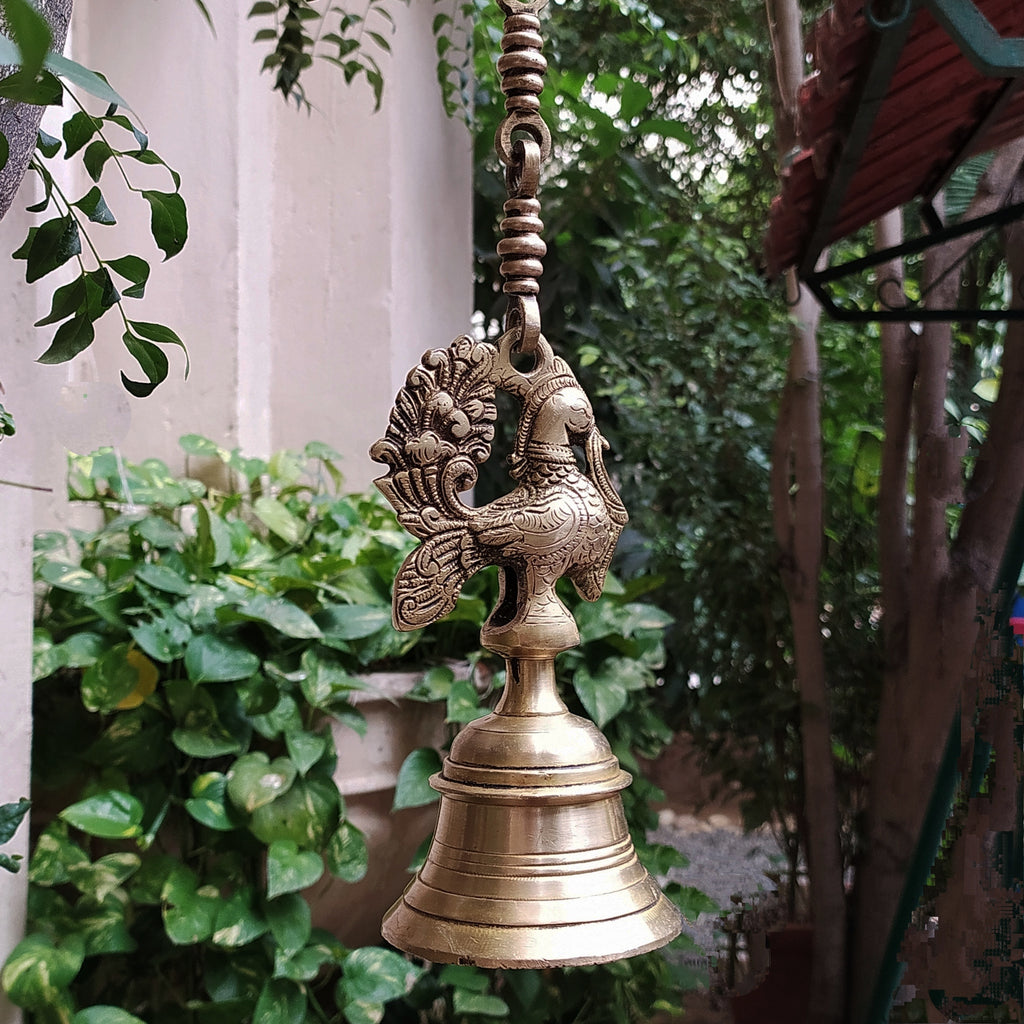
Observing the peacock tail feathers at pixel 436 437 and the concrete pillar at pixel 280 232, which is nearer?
the peacock tail feathers at pixel 436 437

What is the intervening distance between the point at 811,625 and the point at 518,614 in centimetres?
140

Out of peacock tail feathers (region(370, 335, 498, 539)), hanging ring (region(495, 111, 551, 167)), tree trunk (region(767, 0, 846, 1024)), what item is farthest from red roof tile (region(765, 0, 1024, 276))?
tree trunk (region(767, 0, 846, 1024))

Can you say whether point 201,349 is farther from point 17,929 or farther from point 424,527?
point 424,527

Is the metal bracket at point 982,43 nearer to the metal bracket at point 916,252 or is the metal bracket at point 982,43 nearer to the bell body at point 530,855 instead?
the metal bracket at point 916,252

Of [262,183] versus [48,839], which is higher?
[262,183]

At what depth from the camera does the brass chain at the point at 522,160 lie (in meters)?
0.51

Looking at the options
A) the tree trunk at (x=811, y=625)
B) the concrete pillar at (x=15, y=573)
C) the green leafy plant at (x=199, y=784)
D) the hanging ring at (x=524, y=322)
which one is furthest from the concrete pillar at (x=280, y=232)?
the hanging ring at (x=524, y=322)

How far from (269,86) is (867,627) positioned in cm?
154

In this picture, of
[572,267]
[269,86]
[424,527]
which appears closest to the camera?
[424,527]

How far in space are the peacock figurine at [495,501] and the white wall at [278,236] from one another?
0.97 metres

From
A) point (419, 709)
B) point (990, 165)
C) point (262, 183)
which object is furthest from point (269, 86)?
point (990, 165)

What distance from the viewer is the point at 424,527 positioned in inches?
19.5

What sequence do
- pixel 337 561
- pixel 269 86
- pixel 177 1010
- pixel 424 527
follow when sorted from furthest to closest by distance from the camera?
pixel 269 86 → pixel 337 561 → pixel 177 1010 → pixel 424 527

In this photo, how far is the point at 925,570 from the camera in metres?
1.65
